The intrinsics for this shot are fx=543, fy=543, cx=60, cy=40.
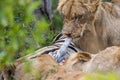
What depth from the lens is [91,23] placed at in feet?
20.7

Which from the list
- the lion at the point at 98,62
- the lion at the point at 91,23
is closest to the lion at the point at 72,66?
the lion at the point at 98,62

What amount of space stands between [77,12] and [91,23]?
24cm

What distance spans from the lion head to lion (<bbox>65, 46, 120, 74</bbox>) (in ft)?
2.00

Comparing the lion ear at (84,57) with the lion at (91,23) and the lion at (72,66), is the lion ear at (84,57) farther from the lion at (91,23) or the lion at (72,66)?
the lion at (91,23)

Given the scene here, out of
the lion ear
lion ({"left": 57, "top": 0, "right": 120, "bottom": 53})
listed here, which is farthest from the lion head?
the lion ear

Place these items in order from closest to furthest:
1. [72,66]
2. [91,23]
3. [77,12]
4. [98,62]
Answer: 1. [98,62]
2. [72,66]
3. [77,12]
4. [91,23]

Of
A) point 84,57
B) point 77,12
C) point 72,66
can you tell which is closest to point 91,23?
point 77,12

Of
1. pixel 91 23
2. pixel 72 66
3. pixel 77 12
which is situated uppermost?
pixel 77 12

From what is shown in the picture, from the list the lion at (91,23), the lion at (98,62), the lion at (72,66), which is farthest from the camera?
the lion at (91,23)

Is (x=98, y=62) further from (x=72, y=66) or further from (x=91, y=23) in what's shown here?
(x=91, y=23)

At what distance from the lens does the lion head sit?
20.2ft

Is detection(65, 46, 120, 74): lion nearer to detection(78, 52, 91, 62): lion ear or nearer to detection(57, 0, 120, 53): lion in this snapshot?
detection(78, 52, 91, 62): lion ear

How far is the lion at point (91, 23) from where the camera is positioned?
616 centimetres

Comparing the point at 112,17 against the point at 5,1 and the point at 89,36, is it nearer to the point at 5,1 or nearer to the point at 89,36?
the point at 89,36
